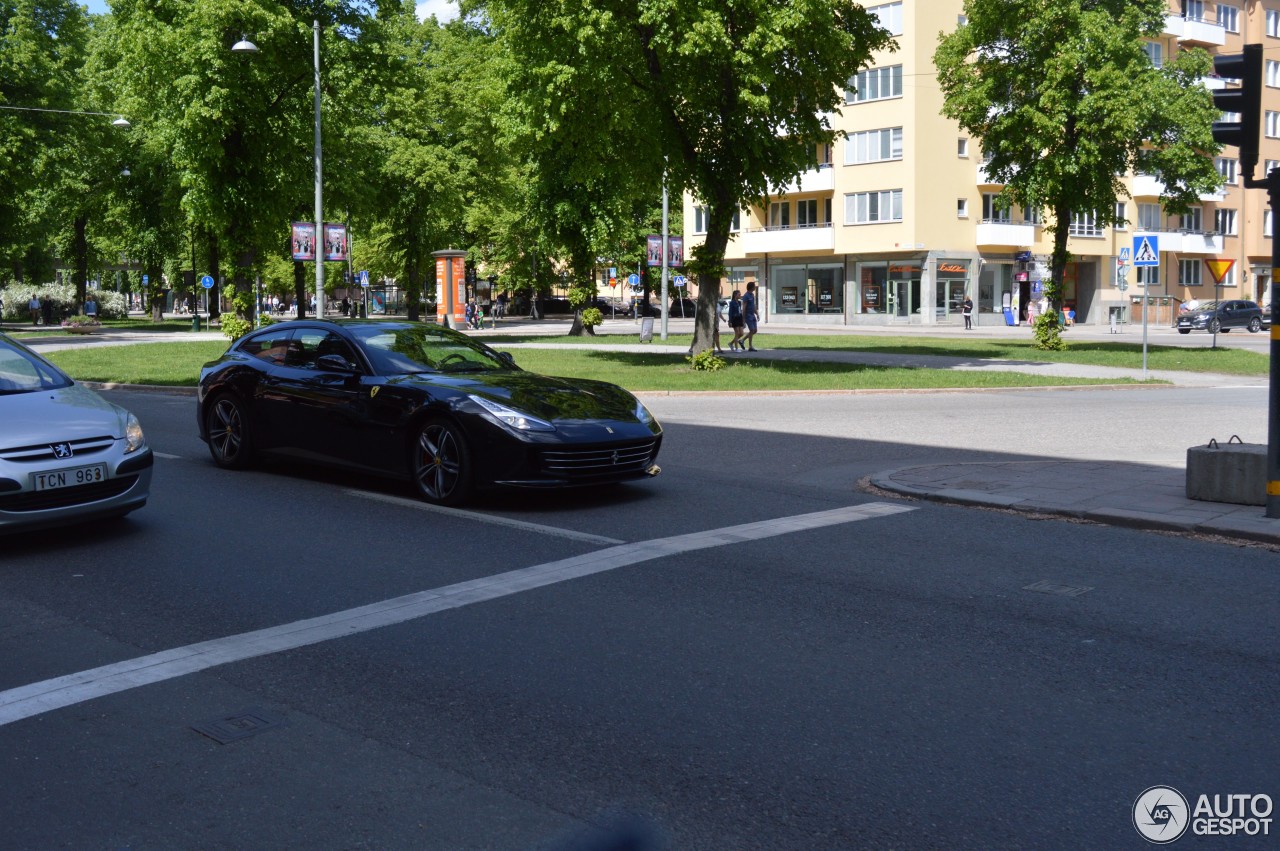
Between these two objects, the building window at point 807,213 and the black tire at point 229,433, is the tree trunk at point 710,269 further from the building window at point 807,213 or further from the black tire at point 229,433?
the building window at point 807,213

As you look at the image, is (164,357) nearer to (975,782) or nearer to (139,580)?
(139,580)

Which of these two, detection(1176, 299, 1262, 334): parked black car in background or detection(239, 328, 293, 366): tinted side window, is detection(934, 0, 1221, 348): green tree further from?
detection(1176, 299, 1262, 334): parked black car in background

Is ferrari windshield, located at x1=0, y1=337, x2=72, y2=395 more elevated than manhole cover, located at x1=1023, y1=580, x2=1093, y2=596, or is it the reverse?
ferrari windshield, located at x1=0, y1=337, x2=72, y2=395

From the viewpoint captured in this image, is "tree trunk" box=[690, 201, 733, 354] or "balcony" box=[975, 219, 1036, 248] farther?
"balcony" box=[975, 219, 1036, 248]

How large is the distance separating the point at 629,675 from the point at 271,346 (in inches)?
280

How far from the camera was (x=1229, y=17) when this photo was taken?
7306cm

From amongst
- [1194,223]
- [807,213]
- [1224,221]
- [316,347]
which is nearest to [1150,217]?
[1194,223]

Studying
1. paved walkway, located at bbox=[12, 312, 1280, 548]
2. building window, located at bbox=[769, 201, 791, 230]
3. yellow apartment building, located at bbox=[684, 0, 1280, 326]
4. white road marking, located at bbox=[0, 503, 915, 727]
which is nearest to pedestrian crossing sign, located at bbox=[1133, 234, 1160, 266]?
paved walkway, located at bbox=[12, 312, 1280, 548]

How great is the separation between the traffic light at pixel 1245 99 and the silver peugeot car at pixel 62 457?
780cm

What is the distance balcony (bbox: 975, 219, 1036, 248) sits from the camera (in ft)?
205

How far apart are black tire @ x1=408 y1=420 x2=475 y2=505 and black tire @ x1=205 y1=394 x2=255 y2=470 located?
236cm

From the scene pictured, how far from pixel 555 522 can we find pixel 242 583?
2.52 metres

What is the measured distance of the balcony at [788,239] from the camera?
64.4 meters

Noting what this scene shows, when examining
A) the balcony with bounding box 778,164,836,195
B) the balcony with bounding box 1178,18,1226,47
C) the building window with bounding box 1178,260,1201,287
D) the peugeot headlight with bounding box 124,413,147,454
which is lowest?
the peugeot headlight with bounding box 124,413,147,454
